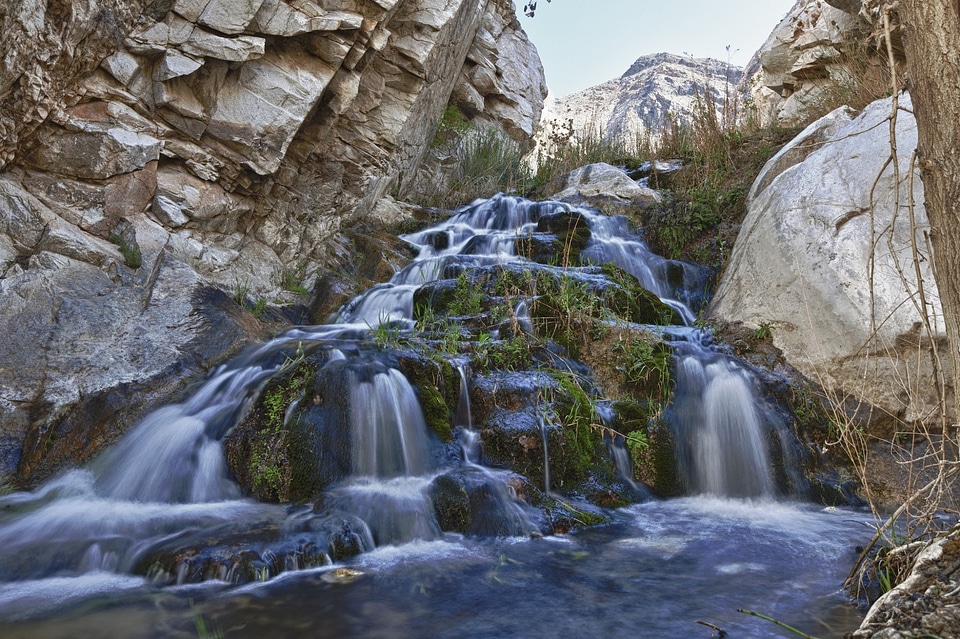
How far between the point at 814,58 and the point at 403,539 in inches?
417

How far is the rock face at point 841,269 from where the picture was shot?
460 centimetres

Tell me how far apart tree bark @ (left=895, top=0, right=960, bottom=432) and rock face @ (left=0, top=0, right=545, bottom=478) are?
16.1 feet

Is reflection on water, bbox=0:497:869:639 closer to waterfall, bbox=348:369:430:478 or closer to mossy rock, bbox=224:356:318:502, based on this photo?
waterfall, bbox=348:369:430:478

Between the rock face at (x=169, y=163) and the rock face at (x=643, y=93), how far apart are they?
18.2 m

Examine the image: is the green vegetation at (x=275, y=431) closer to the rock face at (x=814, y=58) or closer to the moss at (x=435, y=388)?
the moss at (x=435, y=388)

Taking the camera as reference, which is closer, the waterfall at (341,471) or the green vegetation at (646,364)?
the waterfall at (341,471)

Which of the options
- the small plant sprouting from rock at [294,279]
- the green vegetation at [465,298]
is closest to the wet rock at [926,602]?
the green vegetation at [465,298]

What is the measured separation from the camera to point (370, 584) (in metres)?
2.84

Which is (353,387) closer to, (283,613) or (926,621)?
(283,613)

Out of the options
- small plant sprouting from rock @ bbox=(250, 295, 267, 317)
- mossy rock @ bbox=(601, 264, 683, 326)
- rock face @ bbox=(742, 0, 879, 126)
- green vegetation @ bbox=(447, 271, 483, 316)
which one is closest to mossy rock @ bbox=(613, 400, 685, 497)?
mossy rock @ bbox=(601, 264, 683, 326)

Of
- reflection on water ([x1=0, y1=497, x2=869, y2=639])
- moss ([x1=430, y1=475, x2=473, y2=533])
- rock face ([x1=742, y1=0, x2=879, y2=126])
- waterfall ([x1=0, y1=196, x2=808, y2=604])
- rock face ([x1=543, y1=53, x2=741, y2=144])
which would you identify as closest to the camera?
reflection on water ([x1=0, y1=497, x2=869, y2=639])

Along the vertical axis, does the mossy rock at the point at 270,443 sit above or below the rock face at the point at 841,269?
below

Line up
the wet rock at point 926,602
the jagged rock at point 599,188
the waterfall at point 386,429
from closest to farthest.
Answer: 1. the wet rock at point 926,602
2. the waterfall at point 386,429
3. the jagged rock at point 599,188

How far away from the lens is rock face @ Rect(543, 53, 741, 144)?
26.2 metres
